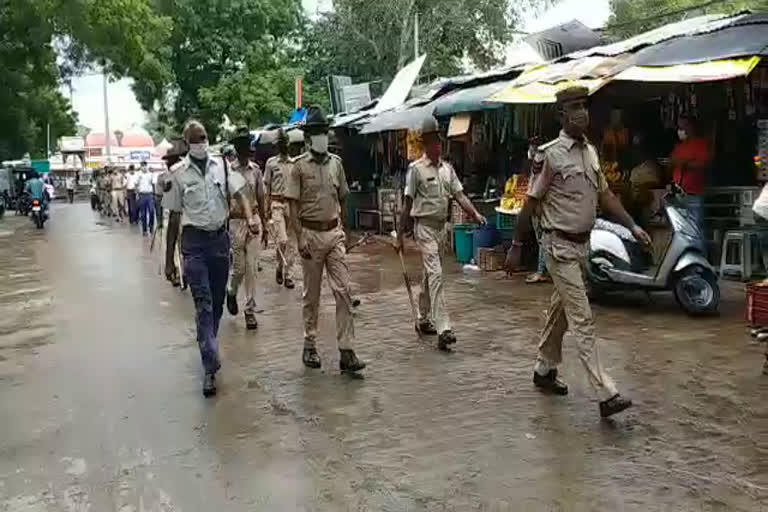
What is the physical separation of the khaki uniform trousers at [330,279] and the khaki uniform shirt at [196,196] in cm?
73

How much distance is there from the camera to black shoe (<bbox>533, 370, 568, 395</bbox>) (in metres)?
5.77

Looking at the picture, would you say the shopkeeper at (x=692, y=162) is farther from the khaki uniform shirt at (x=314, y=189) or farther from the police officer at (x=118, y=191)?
the police officer at (x=118, y=191)

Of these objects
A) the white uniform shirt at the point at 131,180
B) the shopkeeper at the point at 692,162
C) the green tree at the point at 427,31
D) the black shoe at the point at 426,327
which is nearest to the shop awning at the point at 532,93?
the shopkeeper at the point at 692,162

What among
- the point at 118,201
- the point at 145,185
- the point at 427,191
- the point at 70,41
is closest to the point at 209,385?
the point at 427,191

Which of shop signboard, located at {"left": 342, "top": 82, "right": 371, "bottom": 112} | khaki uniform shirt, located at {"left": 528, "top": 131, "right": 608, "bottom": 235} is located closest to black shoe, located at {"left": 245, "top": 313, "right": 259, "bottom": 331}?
khaki uniform shirt, located at {"left": 528, "top": 131, "right": 608, "bottom": 235}

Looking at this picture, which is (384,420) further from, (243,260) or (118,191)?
(118,191)

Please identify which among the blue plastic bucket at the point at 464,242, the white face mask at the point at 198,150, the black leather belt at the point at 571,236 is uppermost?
the white face mask at the point at 198,150

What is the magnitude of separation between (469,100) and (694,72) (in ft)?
13.6

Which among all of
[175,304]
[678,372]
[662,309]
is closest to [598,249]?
[662,309]

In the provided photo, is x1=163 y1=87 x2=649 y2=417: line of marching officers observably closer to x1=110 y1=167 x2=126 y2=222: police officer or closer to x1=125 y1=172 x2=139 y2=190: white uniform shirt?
x1=125 y1=172 x2=139 y2=190: white uniform shirt

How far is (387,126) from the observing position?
14398 millimetres

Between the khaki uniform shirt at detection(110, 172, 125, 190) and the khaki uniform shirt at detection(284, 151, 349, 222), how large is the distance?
2241 centimetres

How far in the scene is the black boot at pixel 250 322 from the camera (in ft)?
27.6

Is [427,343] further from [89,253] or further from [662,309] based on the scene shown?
[89,253]
